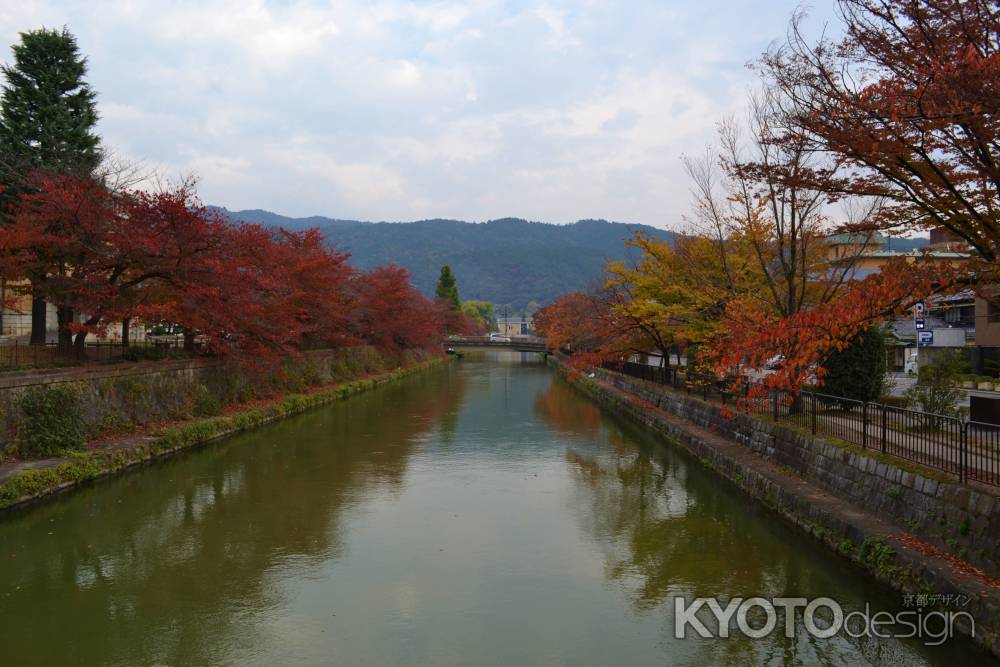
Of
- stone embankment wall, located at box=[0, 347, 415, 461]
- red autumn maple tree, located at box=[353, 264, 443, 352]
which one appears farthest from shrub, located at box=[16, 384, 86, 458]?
red autumn maple tree, located at box=[353, 264, 443, 352]

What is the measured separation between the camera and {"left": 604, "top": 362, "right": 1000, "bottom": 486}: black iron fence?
822cm

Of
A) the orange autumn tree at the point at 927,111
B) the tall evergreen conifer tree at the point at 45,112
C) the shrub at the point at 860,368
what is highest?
the tall evergreen conifer tree at the point at 45,112

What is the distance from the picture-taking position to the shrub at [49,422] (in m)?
13.6

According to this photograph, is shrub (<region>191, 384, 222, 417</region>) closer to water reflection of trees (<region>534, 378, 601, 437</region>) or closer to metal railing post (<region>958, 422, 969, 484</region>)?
water reflection of trees (<region>534, 378, 601, 437</region>)

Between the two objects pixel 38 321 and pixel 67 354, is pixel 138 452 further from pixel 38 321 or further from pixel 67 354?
pixel 38 321

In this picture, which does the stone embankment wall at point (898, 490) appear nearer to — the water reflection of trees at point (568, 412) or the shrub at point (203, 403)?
the water reflection of trees at point (568, 412)

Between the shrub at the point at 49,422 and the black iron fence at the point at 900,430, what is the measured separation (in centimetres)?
1363

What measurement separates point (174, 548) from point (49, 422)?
598 cm

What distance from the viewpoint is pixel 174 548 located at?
1027cm

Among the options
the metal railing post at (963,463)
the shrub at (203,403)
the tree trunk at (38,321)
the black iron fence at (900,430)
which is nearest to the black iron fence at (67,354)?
the shrub at (203,403)

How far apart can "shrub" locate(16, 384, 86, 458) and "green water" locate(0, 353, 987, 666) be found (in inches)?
A: 58.7

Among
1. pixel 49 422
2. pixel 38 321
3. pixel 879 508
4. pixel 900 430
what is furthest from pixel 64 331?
pixel 900 430

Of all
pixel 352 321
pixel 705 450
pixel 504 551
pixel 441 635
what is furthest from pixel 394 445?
pixel 352 321

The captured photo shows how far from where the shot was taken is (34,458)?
1352 centimetres
